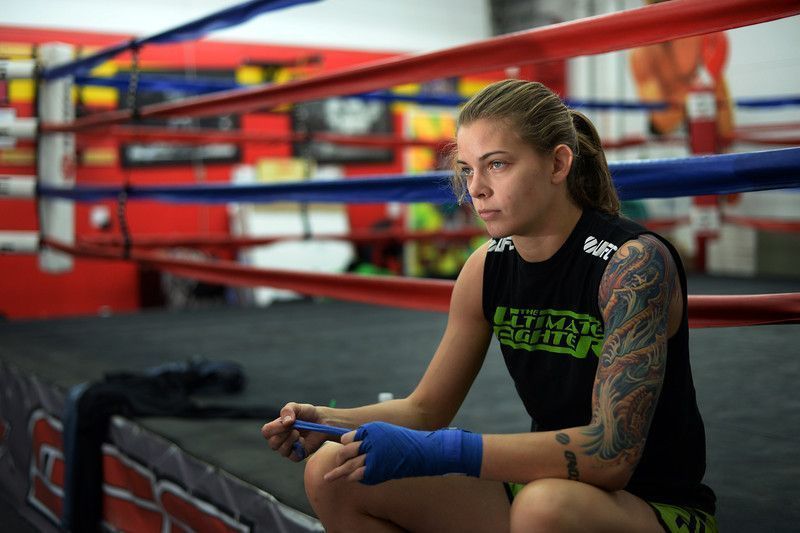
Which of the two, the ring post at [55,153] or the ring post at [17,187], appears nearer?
the ring post at [17,187]

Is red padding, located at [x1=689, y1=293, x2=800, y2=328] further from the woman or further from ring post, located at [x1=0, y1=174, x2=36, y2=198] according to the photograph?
ring post, located at [x1=0, y1=174, x2=36, y2=198]

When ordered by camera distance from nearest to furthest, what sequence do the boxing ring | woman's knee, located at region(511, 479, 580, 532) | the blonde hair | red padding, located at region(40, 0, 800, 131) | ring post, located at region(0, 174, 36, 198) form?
woman's knee, located at region(511, 479, 580, 532)
the blonde hair
red padding, located at region(40, 0, 800, 131)
the boxing ring
ring post, located at region(0, 174, 36, 198)

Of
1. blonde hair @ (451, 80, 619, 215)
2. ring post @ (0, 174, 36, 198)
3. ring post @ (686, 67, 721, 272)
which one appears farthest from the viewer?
ring post @ (686, 67, 721, 272)

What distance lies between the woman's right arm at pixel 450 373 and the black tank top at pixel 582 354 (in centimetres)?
6

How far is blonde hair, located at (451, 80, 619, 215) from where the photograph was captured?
1.02 m

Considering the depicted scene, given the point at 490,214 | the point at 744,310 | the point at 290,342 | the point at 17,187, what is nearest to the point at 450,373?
the point at 490,214

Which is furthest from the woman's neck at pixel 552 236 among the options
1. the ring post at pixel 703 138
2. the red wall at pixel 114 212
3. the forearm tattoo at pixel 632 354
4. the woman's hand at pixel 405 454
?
the red wall at pixel 114 212

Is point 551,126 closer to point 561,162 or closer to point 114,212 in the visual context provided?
point 561,162

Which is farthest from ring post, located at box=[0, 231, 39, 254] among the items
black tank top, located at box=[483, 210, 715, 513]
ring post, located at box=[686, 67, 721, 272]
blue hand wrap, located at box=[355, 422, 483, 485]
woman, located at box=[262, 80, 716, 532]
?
ring post, located at box=[686, 67, 721, 272]

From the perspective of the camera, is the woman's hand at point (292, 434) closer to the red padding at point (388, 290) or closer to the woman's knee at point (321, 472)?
the woman's knee at point (321, 472)

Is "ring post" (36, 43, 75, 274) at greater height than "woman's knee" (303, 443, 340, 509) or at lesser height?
greater

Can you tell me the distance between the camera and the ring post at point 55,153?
322 cm

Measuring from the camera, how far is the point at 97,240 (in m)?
3.46

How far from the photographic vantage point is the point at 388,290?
1.84 m
